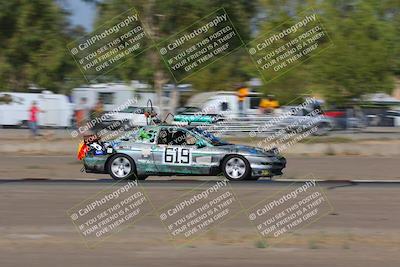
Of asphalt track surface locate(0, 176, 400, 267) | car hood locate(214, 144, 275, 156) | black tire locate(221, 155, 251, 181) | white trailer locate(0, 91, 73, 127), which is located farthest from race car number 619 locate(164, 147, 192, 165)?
white trailer locate(0, 91, 73, 127)

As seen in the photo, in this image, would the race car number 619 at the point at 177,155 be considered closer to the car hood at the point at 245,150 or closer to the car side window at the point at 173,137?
the car side window at the point at 173,137

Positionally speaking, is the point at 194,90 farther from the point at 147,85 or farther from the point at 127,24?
the point at 127,24

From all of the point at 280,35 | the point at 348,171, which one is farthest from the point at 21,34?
the point at 348,171

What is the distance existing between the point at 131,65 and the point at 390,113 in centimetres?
1780

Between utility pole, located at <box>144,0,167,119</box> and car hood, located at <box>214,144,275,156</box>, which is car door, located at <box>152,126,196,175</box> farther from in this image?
utility pole, located at <box>144,0,167,119</box>

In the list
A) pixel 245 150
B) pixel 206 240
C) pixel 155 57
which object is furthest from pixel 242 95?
pixel 206 240

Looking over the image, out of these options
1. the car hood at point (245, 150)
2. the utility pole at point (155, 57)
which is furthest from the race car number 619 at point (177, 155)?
the utility pole at point (155, 57)

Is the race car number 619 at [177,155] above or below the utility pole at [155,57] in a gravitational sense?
below

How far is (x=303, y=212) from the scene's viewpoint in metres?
12.4

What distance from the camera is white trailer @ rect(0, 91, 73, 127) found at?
34.4 meters

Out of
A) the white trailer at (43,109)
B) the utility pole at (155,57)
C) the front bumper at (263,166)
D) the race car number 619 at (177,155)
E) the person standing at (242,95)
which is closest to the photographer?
the front bumper at (263,166)

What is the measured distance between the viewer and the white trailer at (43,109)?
3444 centimetres

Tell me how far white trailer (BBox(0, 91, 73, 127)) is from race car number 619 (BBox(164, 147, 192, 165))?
17.3m

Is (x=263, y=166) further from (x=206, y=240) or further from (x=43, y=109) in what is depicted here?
(x=43, y=109)
